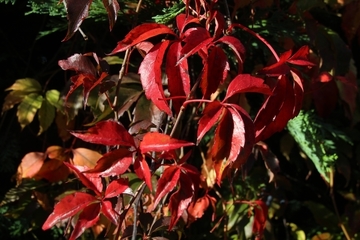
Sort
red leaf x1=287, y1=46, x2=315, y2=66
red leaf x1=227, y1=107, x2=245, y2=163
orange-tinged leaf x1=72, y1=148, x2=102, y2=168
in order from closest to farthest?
red leaf x1=227, y1=107, x2=245, y2=163, red leaf x1=287, y1=46, x2=315, y2=66, orange-tinged leaf x1=72, y1=148, x2=102, y2=168

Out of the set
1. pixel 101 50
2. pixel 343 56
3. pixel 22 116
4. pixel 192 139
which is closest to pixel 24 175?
pixel 22 116

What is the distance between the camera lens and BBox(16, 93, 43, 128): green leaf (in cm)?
130

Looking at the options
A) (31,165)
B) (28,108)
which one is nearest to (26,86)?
(28,108)

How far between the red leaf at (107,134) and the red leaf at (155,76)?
0.06m

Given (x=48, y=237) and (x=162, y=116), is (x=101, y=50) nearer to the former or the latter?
(x=162, y=116)

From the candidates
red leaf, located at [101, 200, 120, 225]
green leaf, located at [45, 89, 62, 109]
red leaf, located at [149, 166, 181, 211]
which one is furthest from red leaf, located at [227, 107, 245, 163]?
green leaf, located at [45, 89, 62, 109]

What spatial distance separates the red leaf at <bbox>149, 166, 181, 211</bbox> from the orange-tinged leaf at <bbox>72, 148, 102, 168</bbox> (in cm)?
42

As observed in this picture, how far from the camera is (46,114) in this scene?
4.37 feet

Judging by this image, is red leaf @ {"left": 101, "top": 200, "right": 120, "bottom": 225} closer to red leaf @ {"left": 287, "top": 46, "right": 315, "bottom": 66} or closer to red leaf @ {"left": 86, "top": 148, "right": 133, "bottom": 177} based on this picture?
red leaf @ {"left": 86, "top": 148, "right": 133, "bottom": 177}

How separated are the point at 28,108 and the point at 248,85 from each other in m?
0.69

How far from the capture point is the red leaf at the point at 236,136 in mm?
750

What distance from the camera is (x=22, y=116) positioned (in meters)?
1.30

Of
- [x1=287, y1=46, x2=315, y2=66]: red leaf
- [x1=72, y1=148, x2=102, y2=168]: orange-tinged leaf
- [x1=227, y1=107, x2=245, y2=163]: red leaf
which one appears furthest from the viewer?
[x1=72, y1=148, x2=102, y2=168]: orange-tinged leaf

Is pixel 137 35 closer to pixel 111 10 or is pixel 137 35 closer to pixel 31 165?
pixel 111 10
